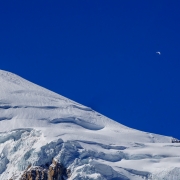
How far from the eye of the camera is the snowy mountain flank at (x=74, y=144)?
243 feet

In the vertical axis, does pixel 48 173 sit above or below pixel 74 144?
below

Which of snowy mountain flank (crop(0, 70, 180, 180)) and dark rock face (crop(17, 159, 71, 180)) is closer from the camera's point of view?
dark rock face (crop(17, 159, 71, 180))

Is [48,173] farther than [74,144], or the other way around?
[74,144]

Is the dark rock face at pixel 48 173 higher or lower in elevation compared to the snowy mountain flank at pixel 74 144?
lower

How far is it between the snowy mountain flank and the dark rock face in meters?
0.66

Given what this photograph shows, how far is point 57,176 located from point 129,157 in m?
9.67

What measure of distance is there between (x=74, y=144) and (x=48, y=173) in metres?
5.18

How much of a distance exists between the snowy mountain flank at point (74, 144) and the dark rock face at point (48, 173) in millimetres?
655

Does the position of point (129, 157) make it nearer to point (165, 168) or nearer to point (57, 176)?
point (165, 168)

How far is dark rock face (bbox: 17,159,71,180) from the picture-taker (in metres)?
72.4

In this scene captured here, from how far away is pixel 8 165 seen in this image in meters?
76.3

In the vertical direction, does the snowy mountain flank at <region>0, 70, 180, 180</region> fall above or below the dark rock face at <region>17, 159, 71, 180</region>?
above

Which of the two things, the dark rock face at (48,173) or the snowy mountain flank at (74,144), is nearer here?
the dark rock face at (48,173)

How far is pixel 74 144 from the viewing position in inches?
3012
